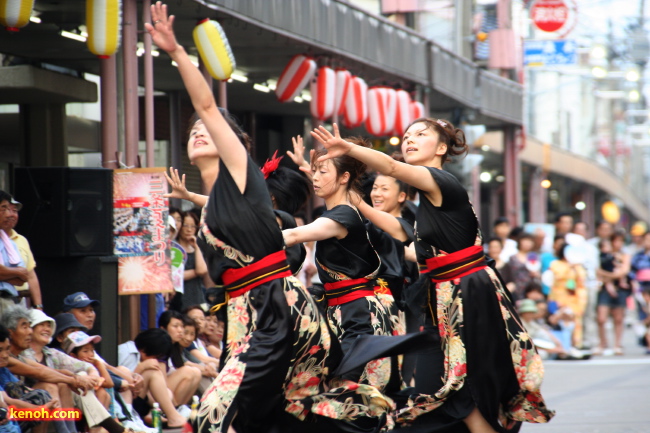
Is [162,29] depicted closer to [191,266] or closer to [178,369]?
[178,369]

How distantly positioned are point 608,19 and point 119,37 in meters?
29.8

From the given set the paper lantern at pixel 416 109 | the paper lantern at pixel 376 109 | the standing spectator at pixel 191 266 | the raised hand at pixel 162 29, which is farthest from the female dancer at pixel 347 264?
the paper lantern at pixel 416 109

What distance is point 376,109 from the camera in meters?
15.9

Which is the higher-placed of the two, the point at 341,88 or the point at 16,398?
the point at 341,88

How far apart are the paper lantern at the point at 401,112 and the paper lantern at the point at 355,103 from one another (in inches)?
43.4

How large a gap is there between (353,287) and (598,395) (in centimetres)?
456

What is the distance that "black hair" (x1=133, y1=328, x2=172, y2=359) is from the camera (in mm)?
8633

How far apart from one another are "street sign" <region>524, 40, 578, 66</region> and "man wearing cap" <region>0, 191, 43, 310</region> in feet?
51.3

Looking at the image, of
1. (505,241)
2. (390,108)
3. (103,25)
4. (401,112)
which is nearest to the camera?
(103,25)

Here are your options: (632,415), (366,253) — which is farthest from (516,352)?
(632,415)

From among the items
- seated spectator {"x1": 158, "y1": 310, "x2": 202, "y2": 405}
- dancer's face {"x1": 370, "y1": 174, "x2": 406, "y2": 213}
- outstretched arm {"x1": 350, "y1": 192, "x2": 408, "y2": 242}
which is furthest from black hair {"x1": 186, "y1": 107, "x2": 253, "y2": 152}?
seated spectator {"x1": 158, "y1": 310, "x2": 202, "y2": 405}

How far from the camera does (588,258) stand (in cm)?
1559

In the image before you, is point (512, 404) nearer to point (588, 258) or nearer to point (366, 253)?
point (366, 253)

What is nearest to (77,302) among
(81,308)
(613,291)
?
(81,308)
